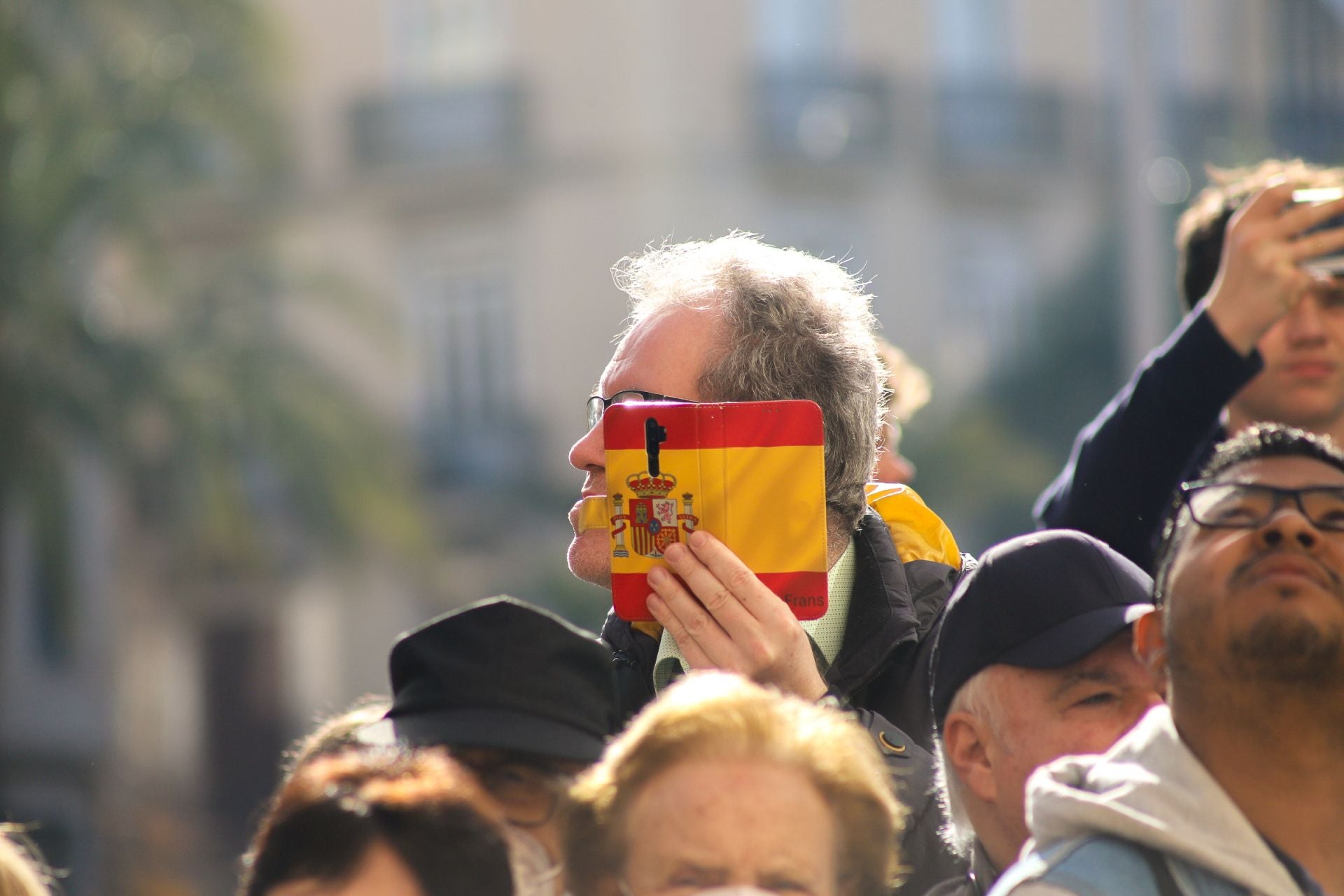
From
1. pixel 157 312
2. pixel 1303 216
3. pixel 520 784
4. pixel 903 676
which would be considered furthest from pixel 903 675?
pixel 157 312

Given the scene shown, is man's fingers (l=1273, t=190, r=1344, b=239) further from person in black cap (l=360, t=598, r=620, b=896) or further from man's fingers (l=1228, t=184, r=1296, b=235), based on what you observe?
person in black cap (l=360, t=598, r=620, b=896)

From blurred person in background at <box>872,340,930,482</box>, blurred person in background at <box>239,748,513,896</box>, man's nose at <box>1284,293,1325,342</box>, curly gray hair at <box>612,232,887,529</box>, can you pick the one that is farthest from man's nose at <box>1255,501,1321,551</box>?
blurred person in background at <box>872,340,930,482</box>

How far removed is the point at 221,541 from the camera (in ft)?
58.9

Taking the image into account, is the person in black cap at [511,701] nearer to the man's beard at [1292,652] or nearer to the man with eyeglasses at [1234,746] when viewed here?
the man with eyeglasses at [1234,746]

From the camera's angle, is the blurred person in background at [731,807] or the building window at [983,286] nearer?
the blurred person in background at [731,807]

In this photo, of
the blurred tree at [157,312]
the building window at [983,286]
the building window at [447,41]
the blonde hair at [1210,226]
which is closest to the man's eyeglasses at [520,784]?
the blonde hair at [1210,226]

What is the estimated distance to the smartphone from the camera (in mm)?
3227

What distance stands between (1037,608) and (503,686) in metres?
0.76

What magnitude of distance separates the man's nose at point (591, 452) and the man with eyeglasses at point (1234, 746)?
1.13 m

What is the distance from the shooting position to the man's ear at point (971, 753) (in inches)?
105

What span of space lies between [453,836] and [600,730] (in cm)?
56

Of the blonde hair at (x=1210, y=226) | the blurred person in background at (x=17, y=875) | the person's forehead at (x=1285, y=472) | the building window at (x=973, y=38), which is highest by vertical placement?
the building window at (x=973, y=38)

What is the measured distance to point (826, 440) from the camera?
3.17m

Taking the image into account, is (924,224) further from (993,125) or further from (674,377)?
(674,377)
